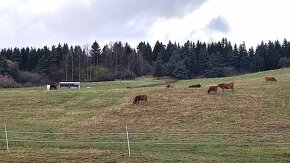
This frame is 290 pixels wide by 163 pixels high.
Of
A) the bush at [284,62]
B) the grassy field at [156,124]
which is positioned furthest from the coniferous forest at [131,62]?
the grassy field at [156,124]

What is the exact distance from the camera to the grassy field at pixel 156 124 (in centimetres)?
2434

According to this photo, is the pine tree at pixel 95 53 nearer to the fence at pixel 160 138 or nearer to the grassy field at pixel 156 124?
the grassy field at pixel 156 124

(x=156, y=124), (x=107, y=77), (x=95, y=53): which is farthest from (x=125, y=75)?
(x=156, y=124)

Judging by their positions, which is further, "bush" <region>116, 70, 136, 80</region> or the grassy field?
"bush" <region>116, 70, 136, 80</region>

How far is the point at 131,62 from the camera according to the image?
152875 mm

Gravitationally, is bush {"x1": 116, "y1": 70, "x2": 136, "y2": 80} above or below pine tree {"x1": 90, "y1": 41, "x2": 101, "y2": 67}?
below

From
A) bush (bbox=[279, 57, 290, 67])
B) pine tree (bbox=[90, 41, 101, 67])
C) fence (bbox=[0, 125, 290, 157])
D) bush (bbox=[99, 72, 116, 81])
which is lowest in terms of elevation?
fence (bbox=[0, 125, 290, 157])

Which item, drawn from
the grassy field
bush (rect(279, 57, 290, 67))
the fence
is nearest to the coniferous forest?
bush (rect(279, 57, 290, 67))

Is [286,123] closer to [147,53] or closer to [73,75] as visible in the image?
[73,75]

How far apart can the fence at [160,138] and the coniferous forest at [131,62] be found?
90.2 meters

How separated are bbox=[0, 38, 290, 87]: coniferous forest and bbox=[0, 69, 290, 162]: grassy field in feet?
251

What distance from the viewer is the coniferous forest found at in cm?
12794

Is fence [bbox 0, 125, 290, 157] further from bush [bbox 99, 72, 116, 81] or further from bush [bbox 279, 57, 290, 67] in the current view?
bush [bbox 279, 57, 290, 67]

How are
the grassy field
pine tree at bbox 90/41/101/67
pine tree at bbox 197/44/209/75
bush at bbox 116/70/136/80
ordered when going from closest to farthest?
the grassy field < bush at bbox 116/70/136/80 < pine tree at bbox 197/44/209/75 < pine tree at bbox 90/41/101/67
